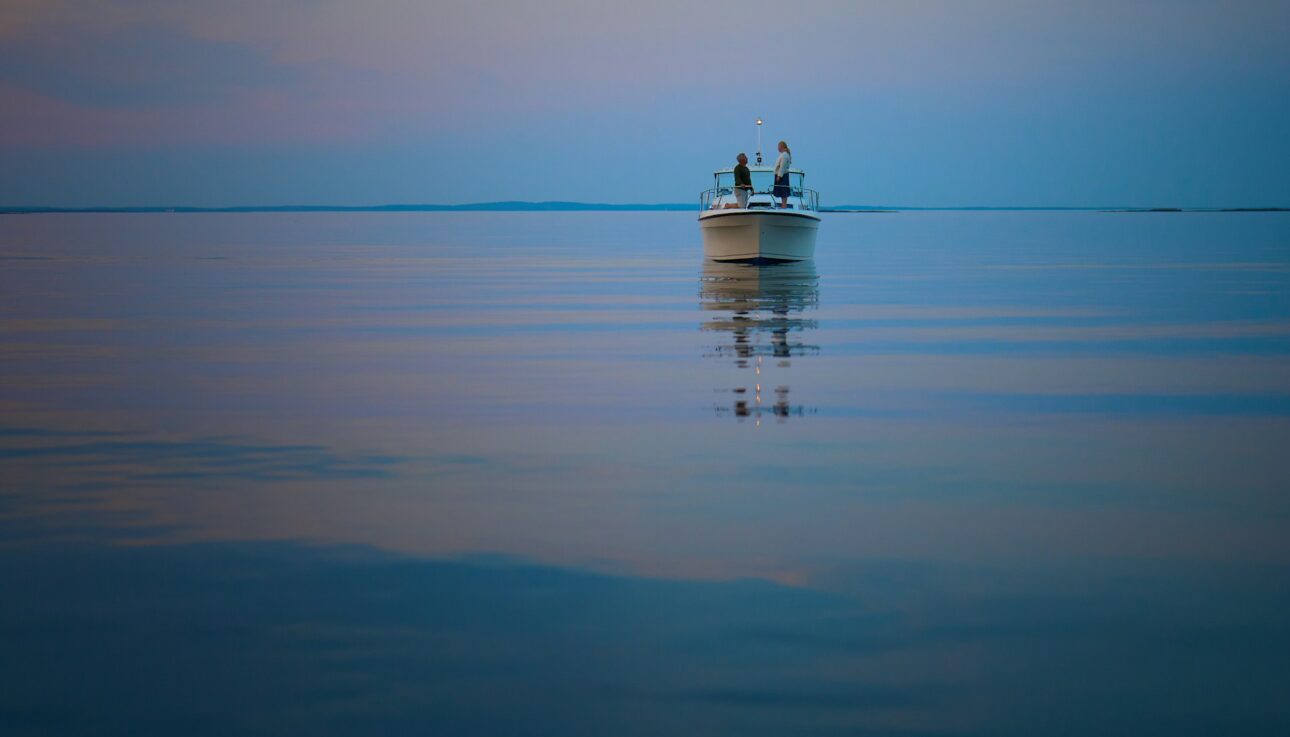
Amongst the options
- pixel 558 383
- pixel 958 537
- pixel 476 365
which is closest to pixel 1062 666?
pixel 958 537

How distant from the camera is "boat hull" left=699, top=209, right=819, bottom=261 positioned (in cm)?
3681

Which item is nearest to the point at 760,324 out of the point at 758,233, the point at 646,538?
the point at 646,538

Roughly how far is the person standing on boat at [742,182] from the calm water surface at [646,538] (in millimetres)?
18514

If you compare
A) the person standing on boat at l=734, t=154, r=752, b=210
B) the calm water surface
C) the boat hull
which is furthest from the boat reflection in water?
the person standing on boat at l=734, t=154, r=752, b=210

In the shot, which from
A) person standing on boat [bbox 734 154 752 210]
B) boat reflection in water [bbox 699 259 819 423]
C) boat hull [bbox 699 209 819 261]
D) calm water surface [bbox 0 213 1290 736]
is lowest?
calm water surface [bbox 0 213 1290 736]

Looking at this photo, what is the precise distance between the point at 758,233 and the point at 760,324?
50.6 feet

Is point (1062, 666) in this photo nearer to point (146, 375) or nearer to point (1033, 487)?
point (1033, 487)

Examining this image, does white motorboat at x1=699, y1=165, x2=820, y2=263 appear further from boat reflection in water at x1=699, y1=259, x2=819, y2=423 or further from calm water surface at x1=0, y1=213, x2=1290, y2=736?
calm water surface at x1=0, y1=213, x2=1290, y2=736

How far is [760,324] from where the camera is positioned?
72.3ft

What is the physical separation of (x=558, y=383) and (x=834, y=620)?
28.6ft

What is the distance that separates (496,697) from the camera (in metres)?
5.52

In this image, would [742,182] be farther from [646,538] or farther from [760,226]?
[646,538]

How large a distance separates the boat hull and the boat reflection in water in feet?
1.47

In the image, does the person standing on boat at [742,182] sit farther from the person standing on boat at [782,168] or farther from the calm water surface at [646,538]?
the calm water surface at [646,538]
